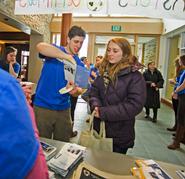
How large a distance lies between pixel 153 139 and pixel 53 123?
109 inches

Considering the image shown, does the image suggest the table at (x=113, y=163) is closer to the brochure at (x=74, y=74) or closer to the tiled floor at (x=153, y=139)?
Result: the brochure at (x=74, y=74)

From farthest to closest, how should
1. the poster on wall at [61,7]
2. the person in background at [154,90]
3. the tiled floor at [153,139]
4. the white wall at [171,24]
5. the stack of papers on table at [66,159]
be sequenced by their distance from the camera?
the white wall at [171,24] < the person in background at [154,90] < the tiled floor at [153,139] < the poster on wall at [61,7] < the stack of papers on table at [66,159]

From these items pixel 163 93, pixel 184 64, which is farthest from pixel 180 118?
pixel 163 93

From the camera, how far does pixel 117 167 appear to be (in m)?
1.18

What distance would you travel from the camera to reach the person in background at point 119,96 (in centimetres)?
165

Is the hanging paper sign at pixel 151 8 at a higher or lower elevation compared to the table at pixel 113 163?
higher

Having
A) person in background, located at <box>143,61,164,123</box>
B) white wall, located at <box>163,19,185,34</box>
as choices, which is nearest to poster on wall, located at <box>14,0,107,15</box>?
person in background, located at <box>143,61,164,123</box>

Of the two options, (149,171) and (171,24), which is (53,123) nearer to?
(149,171)

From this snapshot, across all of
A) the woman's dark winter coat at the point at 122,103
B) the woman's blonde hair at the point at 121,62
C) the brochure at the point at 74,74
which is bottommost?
the woman's dark winter coat at the point at 122,103

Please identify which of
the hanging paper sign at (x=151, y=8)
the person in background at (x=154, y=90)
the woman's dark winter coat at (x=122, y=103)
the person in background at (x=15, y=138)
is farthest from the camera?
the person in background at (x=154, y=90)

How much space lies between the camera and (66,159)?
1.13 metres

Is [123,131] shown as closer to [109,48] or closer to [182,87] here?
[109,48]

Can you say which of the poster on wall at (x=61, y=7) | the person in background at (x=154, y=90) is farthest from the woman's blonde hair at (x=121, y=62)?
the person in background at (x=154, y=90)

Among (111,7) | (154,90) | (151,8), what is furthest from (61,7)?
(154,90)
